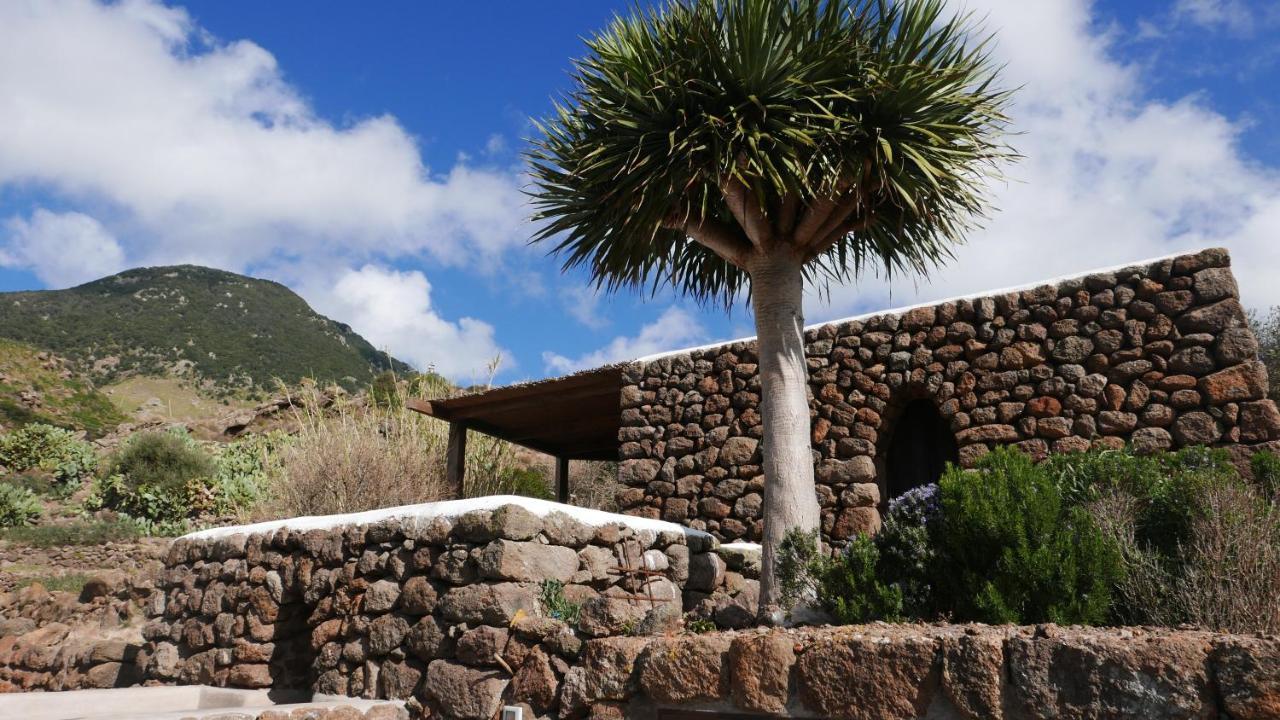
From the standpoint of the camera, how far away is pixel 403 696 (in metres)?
6.20

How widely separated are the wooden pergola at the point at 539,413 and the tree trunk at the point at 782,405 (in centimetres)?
318

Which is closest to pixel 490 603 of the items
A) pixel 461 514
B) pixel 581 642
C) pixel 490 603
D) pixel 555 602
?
pixel 490 603

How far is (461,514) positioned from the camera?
20.5ft

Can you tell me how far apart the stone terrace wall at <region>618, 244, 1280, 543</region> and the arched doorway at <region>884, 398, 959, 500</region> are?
1.11 ft

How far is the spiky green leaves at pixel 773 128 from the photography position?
6.60m

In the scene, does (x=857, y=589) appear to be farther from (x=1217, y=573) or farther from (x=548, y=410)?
(x=548, y=410)

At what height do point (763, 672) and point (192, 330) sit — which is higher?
point (192, 330)

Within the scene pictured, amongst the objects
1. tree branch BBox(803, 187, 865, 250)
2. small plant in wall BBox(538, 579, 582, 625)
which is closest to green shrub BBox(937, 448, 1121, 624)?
small plant in wall BBox(538, 579, 582, 625)

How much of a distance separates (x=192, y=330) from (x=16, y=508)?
29.6 meters

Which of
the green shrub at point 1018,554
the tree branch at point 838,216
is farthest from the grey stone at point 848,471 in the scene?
the green shrub at point 1018,554

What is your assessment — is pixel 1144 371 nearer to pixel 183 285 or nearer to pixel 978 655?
pixel 978 655

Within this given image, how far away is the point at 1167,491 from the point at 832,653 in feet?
8.94

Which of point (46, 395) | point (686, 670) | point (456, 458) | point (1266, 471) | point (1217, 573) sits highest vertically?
point (46, 395)

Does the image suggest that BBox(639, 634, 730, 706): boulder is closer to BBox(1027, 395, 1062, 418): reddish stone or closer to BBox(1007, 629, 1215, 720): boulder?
BBox(1007, 629, 1215, 720): boulder
